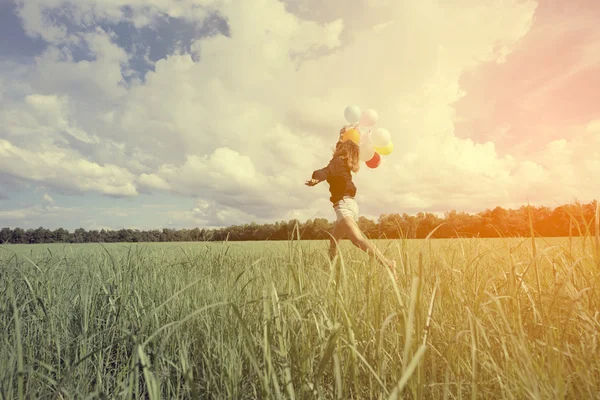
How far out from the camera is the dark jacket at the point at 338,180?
5.61 meters

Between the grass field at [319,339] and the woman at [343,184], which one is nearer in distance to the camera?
the grass field at [319,339]

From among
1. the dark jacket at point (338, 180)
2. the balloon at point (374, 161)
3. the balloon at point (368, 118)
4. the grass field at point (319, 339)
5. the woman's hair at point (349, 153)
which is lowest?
the grass field at point (319, 339)

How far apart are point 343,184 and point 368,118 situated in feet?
7.47

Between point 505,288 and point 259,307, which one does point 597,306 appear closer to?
point 505,288

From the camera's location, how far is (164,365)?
210cm

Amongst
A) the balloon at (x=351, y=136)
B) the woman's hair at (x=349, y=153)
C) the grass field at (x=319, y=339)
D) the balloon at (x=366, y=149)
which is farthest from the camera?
the balloon at (x=366, y=149)

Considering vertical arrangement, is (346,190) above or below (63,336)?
above

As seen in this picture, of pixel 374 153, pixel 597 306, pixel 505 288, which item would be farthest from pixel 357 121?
pixel 597 306

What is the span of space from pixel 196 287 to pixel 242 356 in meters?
1.05

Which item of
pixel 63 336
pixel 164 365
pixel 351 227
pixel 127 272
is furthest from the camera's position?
pixel 351 227

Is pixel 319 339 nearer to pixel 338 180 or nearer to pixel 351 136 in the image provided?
pixel 338 180

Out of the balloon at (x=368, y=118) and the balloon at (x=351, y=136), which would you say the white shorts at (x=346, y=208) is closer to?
the balloon at (x=351, y=136)

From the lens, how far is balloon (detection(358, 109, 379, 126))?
7.36 meters

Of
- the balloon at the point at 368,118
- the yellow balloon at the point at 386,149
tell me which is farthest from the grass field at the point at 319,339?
the balloon at the point at 368,118
